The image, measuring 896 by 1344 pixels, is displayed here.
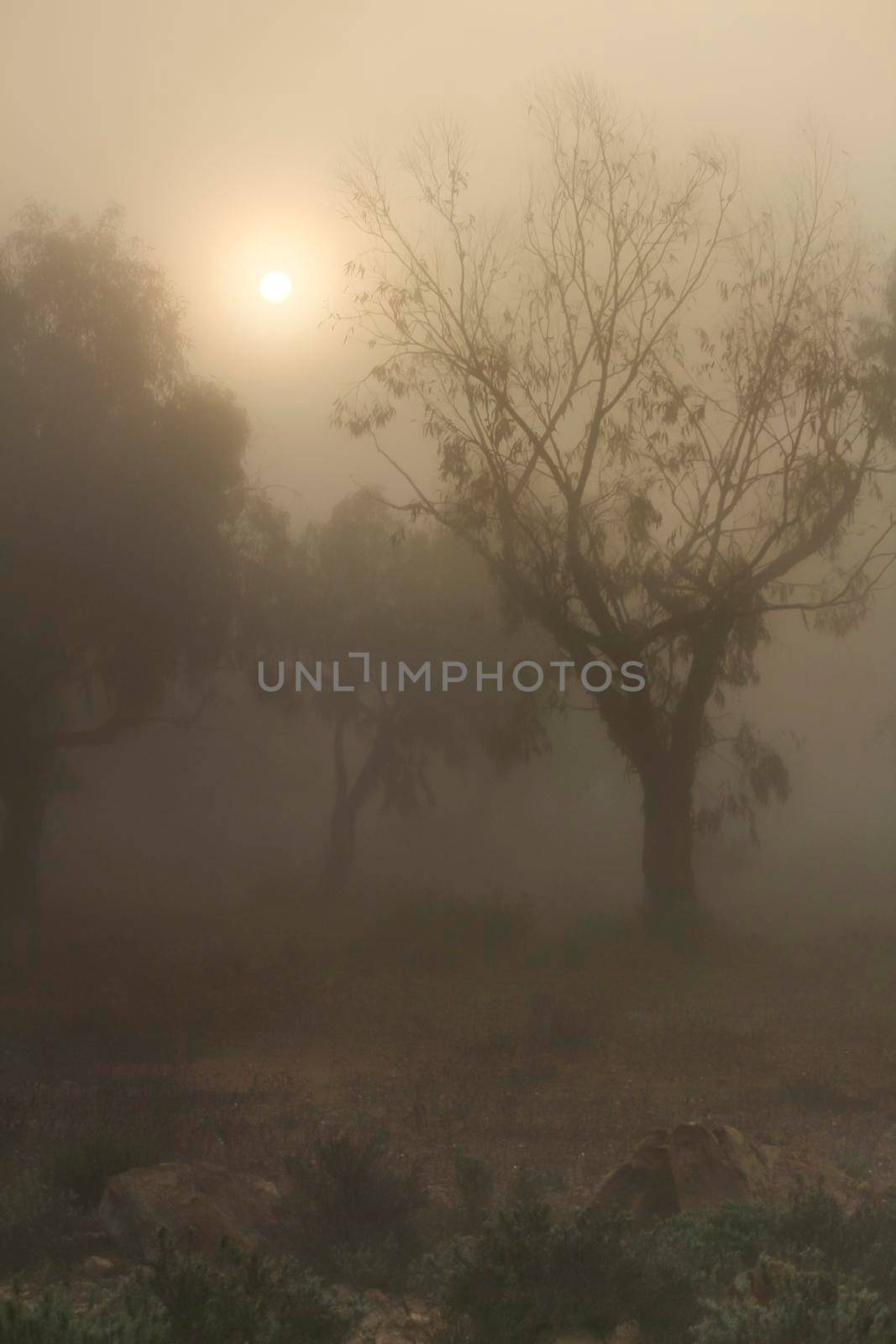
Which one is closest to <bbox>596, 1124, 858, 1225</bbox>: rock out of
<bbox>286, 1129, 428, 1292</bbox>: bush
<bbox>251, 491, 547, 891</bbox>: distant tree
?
<bbox>286, 1129, 428, 1292</bbox>: bush

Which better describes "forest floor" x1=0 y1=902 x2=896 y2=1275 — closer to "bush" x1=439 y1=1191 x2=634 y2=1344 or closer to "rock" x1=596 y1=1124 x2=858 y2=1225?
"rock" x1=596 y1=1124 x2=858 y2=1225

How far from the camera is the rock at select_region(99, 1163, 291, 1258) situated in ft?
16.8

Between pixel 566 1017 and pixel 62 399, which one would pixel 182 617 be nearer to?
pixel 62 399

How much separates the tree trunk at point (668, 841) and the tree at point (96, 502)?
6.87 m

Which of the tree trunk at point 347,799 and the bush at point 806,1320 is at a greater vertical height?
the tree trunk at point 347,799

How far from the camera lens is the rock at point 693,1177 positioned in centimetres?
585

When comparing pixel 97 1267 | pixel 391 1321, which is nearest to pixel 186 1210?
pixel 97 1267

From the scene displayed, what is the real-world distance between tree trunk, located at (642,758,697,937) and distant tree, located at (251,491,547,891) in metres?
3.95

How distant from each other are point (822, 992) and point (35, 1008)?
8421 millimetres

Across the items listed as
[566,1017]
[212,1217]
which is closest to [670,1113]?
[566,1017]

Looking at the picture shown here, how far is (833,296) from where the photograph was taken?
16078mm

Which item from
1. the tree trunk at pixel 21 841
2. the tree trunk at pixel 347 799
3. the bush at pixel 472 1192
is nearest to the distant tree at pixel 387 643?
the tree trunk at pixel 347 799

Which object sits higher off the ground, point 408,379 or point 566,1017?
point 408,379

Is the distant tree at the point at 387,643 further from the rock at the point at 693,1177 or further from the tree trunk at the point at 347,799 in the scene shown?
the rock at the point at 693,1177
